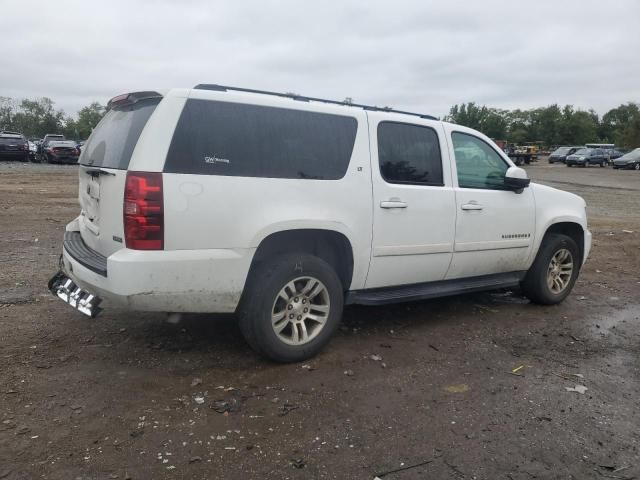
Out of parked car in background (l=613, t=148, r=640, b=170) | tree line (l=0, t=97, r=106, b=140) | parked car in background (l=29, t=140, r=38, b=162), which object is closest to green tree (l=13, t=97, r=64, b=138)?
tree line (l=0, t=97, r=106, b=140)

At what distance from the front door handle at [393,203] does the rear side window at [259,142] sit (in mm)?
424

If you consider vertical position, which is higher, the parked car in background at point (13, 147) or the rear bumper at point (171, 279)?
the parked car in background at point (13, 147)

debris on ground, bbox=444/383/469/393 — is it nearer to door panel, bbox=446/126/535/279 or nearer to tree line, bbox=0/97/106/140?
door panel, bbox=446/126/535/279

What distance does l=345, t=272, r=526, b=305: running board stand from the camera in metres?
4.34

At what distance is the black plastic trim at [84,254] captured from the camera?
3583mm

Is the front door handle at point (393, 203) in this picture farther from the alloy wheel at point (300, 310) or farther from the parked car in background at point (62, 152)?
the parked car in background at point (62, 152)

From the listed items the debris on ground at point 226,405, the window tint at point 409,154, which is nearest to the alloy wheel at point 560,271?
the window tint at point 409,154

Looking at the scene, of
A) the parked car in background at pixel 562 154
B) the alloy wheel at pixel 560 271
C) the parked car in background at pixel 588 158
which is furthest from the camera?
the parked car in background at pixel 562 154

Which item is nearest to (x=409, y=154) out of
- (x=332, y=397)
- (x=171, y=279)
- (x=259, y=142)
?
(x=259, y=142)

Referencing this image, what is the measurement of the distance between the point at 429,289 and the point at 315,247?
3.92ft

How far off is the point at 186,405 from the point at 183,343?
40.4 inches

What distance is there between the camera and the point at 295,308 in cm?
397

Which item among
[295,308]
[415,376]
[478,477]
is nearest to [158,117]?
[295,308]

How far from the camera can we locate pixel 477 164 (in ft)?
16.9
